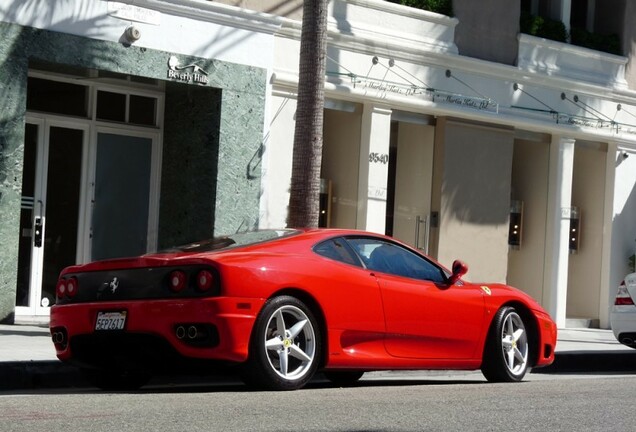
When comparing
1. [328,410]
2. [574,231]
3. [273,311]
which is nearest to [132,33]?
[273,311]

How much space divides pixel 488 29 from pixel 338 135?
3.22m

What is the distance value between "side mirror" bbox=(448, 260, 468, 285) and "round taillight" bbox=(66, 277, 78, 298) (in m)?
3.22

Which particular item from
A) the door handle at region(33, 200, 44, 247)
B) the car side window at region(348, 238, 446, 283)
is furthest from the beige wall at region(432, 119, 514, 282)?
the car side window at region(348, 238, 446, 283)

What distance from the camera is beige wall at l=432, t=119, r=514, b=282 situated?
20.3 metres

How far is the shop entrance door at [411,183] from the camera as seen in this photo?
20422 millimetres

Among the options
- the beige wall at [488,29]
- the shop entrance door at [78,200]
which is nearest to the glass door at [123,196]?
the shop entrance door at [78,200]

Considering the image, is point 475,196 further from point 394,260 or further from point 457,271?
point 394,260

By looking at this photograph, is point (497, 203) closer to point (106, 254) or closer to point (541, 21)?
point (541, 21)

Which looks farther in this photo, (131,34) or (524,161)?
(524,161)

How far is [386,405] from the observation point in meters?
8.76

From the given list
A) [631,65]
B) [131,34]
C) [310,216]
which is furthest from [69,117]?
[631,65]

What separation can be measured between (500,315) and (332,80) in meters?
7.74

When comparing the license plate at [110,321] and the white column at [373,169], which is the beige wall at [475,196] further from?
the license plate at [110,321]

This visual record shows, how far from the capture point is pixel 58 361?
10.9m
